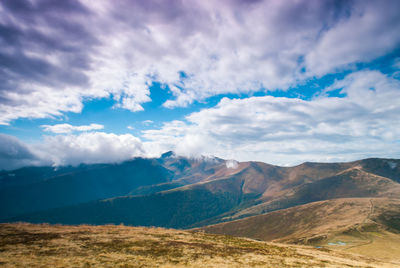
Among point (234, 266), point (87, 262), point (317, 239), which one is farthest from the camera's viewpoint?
point (317, 239)

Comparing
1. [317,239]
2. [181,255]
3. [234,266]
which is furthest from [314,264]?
[317,239]

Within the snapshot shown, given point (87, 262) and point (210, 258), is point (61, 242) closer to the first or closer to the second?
point (87, 262)

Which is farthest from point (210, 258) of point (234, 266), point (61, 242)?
point (61, 242)

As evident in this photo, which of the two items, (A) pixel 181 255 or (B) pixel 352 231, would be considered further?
(B) pixel 352 231

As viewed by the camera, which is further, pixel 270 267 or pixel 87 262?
pixel 270 267

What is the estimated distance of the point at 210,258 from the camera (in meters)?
27.0

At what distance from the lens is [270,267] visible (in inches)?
990

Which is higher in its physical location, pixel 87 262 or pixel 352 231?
pixel 87 262

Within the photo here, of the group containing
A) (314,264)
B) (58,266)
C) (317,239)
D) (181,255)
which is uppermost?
(58,266)

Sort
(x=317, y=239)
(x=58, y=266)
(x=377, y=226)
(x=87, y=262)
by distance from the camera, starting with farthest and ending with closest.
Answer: (x=377, y=226), (x=317, y=239), (x=87, y=262), (x=58, y=266)

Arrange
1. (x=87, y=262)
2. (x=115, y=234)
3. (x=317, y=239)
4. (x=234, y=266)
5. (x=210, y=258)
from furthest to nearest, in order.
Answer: (x=317, y=239) < (x=115, y=234) < (x=210, y=258) < (x=234, y=266) < (x=87, y=262)

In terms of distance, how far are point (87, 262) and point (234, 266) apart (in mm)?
16107

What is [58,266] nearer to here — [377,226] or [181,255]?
[181,255]

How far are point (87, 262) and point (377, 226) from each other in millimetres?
172598
